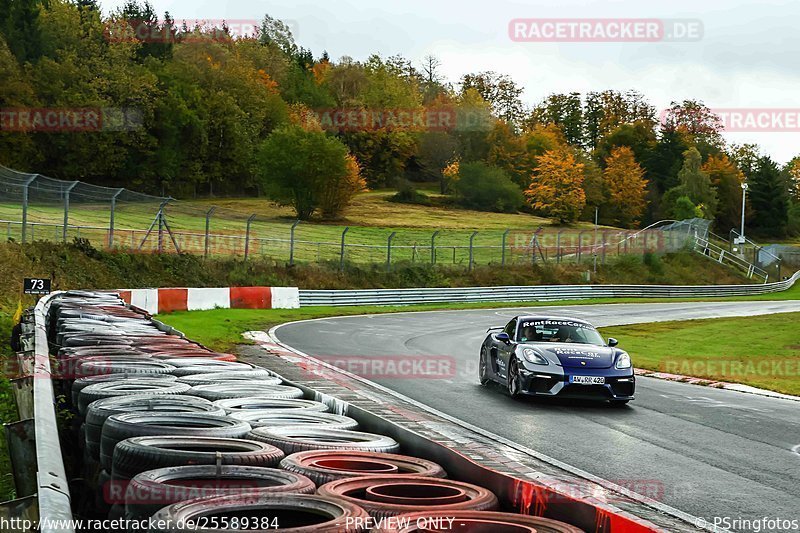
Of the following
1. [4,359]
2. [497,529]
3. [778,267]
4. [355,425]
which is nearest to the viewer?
[497,529]

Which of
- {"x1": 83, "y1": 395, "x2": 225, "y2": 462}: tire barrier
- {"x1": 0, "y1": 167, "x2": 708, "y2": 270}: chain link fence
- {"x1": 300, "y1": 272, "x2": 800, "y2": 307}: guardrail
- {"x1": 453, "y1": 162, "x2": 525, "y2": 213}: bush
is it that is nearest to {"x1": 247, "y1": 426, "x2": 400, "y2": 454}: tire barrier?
{"x1": 83, "y1": 395, "x2": 225, "y2": 462}: tire barrier

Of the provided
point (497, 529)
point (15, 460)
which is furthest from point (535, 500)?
point (15, 460)

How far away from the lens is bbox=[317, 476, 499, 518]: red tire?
4.31 meters

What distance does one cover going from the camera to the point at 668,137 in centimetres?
12675

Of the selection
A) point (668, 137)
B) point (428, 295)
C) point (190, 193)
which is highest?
point (668, 137)

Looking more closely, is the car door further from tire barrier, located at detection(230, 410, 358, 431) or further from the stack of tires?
tire barrier, located at detection(230, 410, 358, 431)

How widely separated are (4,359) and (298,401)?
933 cm

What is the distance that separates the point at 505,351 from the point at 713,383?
5.21 meters

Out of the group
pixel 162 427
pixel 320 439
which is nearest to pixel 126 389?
pixel 162 427

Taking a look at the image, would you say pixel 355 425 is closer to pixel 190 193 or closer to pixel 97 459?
pixel 97 459

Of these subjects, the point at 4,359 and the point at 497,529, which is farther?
the point at 4,359

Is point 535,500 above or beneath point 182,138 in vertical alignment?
beneath

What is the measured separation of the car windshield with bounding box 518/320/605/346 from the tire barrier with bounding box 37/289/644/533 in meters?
6.11

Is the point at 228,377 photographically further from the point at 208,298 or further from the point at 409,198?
the point at 409,198
